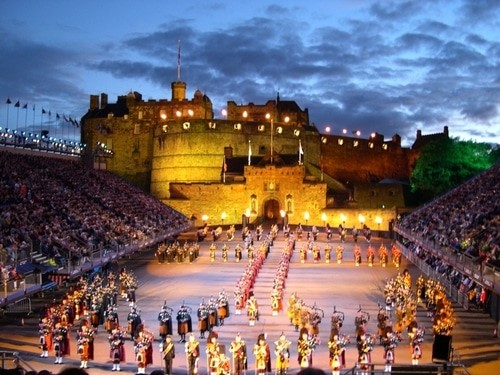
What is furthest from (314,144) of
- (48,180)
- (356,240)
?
(48,180)

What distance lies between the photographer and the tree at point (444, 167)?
6694 cm

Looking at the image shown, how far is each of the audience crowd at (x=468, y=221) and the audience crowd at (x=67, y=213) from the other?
46.3 feet

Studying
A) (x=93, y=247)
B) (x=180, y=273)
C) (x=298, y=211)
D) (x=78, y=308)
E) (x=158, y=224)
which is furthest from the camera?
(x=298, y=211)

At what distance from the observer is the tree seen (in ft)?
220

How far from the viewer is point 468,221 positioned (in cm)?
3095

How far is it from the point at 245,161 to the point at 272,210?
236 inches

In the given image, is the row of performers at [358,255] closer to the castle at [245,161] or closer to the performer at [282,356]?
the castle at [245,161]

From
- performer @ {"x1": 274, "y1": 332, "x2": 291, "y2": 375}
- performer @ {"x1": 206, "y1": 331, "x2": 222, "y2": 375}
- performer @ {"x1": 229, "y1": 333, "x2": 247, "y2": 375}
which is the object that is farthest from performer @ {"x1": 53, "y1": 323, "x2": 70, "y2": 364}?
performer @ {"x1": 274, "y1": 332, "x2": 291, "y2": 375}

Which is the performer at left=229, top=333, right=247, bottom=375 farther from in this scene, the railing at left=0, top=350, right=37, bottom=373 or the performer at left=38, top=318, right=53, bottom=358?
the performer at left=38, top=318, right=53, bottom=358

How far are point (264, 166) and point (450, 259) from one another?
129ft

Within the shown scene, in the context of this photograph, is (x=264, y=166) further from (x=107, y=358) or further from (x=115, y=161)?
(x=107, y=358)

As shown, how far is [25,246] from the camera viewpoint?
81.8 ft

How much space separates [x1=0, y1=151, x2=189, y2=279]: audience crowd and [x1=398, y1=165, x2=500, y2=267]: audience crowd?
14.1 metres

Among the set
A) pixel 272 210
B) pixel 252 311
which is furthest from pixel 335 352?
pixel 272 210
